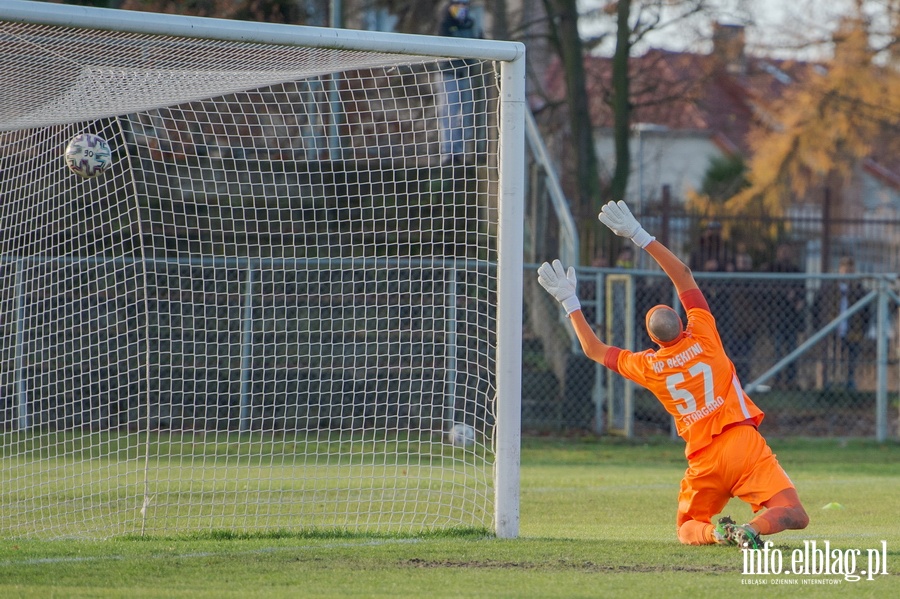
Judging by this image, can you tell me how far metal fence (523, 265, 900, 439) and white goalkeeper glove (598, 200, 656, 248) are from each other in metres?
7.32

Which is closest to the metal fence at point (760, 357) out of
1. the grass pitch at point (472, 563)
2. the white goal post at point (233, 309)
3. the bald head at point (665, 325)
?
the white goal post at point (233, 309)

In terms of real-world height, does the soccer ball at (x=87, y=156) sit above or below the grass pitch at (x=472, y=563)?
above

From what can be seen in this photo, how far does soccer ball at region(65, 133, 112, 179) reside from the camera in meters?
7.84

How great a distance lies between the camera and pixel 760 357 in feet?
52.9

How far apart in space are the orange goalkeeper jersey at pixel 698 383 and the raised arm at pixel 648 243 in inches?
11.3

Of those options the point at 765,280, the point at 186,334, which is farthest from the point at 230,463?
the point at 765,280

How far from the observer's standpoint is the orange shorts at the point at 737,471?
20.6 feet

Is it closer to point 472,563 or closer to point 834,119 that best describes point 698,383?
point 472,563

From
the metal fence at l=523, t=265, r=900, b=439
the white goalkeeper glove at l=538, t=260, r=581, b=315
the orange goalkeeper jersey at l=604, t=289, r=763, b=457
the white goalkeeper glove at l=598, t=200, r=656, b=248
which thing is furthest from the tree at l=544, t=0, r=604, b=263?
the orange goalkeeper jersey at l=604, t=289, r=763, b=457

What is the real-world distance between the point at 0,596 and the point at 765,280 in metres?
13.3

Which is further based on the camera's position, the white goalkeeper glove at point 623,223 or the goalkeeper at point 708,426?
the white goalkeeper glove at point 623,223

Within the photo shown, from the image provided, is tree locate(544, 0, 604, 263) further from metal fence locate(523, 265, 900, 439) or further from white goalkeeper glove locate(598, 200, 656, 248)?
white goalkeeper glove locate(598, 200, 656, 248)

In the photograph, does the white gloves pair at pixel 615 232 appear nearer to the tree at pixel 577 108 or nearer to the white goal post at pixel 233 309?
the white goal post at pixel 233 309

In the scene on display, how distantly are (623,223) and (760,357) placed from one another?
982 cm
